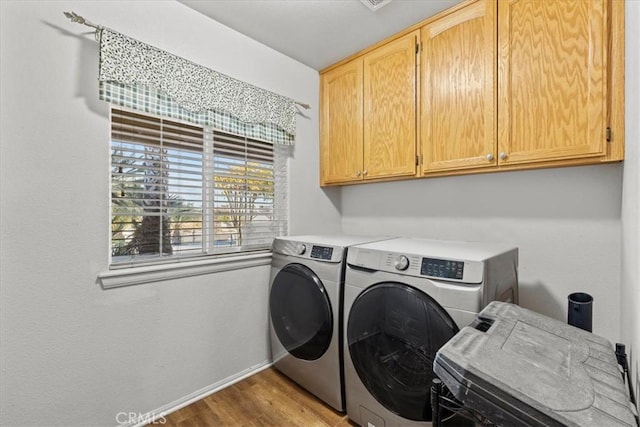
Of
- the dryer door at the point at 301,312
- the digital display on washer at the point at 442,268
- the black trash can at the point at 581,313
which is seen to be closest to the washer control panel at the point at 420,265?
the digital display on washer at the point at 442,268

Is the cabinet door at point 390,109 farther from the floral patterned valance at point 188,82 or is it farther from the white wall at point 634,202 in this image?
the white wall at point 634,202

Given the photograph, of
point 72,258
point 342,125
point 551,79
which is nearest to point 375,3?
point 342,125

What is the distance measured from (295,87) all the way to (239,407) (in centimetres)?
225

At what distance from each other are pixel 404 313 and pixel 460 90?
128 centimetres

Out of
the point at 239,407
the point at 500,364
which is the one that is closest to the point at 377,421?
the point at 239,407

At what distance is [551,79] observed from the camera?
1.33 meters

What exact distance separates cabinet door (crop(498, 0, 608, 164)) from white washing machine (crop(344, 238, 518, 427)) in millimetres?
561

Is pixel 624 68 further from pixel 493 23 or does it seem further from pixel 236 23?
pixel 236 23

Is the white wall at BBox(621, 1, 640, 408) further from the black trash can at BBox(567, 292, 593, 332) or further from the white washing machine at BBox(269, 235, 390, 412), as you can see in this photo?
the white washing machine at BBox(269, 235, 390, 412)

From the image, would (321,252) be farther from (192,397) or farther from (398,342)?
(192,397)

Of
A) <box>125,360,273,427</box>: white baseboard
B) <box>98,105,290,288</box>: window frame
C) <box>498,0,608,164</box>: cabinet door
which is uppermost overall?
<box>498,0,608,164</box>: cabinet door

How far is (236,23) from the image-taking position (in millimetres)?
1816

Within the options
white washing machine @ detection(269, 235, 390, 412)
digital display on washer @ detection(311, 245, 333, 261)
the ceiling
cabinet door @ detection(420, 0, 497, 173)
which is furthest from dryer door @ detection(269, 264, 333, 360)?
the ceiling

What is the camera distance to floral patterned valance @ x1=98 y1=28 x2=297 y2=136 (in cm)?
136
